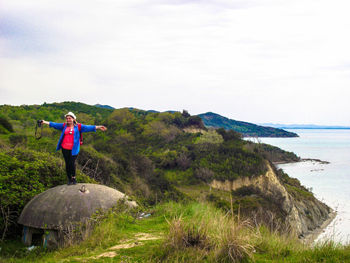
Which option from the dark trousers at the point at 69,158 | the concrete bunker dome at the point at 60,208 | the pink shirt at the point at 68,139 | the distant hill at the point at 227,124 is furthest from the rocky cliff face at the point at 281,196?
the distant hill at the point at 227,124

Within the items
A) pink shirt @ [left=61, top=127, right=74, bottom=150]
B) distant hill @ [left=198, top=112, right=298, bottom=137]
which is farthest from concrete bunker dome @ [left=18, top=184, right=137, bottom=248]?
distant hill @ [left=198, top=112, right=298, bottom=137]

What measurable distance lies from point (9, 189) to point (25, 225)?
4.47 ft

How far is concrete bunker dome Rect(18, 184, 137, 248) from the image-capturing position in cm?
713

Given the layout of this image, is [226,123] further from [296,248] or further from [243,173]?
[296,248]

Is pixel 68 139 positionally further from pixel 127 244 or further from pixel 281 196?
pixel 281 196

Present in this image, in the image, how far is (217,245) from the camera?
4930mm

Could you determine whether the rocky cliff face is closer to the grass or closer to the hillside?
the hillside

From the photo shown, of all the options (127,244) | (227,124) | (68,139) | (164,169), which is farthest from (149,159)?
(227,124)

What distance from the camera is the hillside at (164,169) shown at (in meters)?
9.15

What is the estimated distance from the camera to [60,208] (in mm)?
7246

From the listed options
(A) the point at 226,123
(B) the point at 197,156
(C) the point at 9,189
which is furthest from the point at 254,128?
(C) the point at 9,189

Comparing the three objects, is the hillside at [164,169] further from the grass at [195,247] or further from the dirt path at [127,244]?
the dirt path at [127,244]

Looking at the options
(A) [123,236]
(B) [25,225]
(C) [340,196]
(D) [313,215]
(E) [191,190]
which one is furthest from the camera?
(C) [340,196]

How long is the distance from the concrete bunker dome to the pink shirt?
1.02 meters
